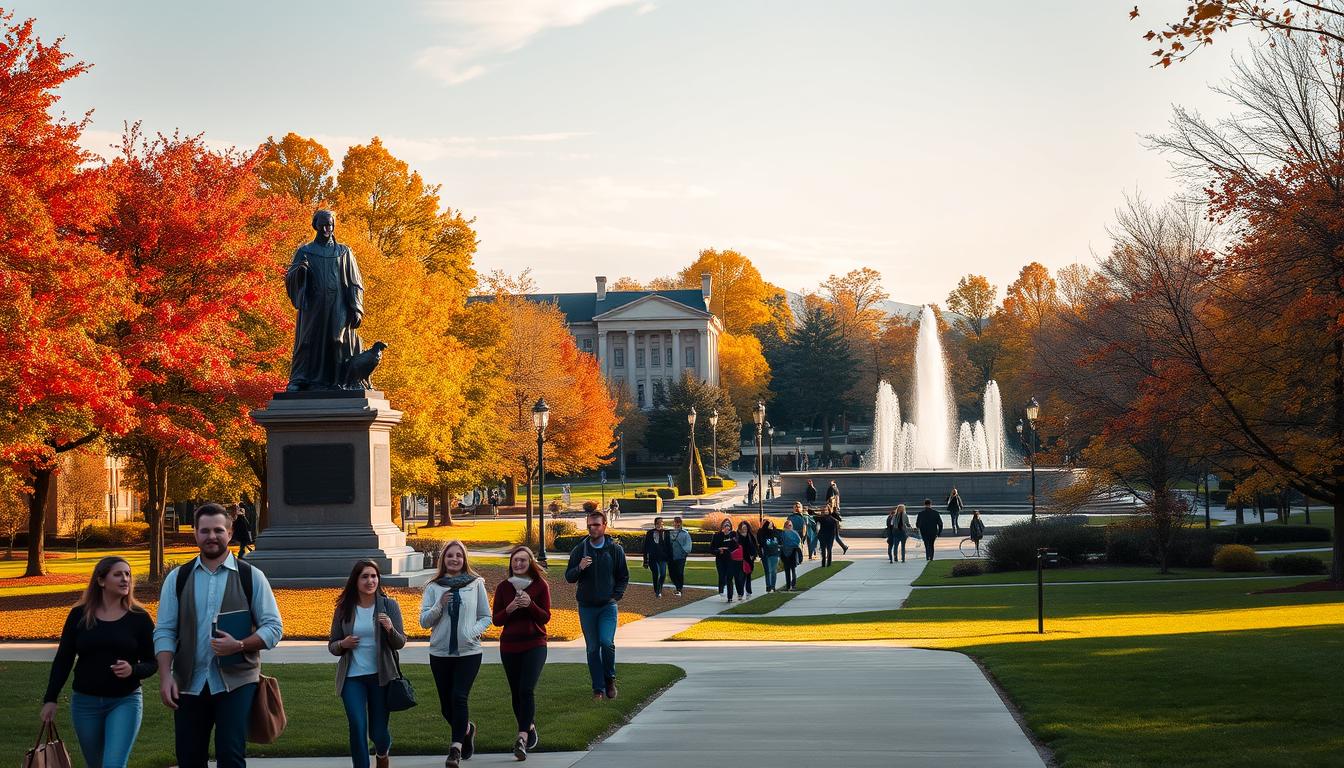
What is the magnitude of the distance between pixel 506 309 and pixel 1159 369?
41.8m

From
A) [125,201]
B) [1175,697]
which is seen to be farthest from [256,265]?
[1175,697]

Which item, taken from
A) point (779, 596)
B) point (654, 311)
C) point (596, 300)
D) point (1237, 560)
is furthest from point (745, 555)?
point (596, 300)

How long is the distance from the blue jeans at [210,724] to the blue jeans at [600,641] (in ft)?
16.8

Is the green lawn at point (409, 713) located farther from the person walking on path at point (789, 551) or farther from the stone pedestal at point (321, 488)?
the person walking on path at point (789, 551)

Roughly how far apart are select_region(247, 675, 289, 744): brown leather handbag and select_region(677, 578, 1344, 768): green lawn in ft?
16.8

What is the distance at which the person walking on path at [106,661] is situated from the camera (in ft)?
23.2

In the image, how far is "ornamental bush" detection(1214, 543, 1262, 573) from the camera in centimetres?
3114

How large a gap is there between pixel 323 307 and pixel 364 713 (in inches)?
503

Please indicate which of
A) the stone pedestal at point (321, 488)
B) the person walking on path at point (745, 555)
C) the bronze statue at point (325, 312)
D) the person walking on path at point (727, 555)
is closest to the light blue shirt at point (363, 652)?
the stone pedestal at point (321, 488)

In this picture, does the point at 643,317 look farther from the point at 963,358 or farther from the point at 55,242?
the point at 55,242

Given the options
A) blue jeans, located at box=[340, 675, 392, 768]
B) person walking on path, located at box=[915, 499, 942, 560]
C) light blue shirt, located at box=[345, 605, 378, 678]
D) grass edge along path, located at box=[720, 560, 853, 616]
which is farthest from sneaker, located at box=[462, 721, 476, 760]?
person walking on path, located at box=[915, 499, 942, 560]

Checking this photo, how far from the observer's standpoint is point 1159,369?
25.7 m

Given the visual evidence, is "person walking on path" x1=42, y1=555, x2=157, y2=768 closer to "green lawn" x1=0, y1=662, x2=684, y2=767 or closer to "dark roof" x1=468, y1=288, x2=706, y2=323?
"green lawn" x1=0, y1=662, x2=684, y2=767

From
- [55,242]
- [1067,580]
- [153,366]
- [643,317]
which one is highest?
[643,317]
